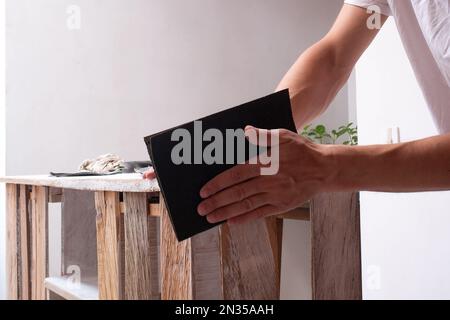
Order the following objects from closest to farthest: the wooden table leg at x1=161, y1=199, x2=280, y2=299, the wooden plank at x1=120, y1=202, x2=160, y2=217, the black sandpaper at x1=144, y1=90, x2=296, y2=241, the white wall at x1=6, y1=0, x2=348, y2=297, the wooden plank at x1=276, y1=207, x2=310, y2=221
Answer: the black sandpaper at x1=144, y1=90, x2=296, y2=241 < the wooden table leg at x1=161, y1=199, x2=280, y2=299 < the wooden plank at x1=120, y1=202, x2=160, y2=217 < the wooden plank at x1=276, y1=207, x2=310, y2=221 < the white wall at x1=6, y1=0, x2=348, y2=297

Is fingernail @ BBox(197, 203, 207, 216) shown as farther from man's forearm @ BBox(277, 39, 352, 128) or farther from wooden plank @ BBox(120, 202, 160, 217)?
man's forearm @ BBox(277, 39, 352, 128)

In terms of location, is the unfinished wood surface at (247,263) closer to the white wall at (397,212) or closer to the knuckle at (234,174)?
the knuckle at (234,174)

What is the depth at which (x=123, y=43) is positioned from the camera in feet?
10.00

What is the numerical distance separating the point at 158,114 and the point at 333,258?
2.34m

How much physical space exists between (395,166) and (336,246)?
0.97 feet

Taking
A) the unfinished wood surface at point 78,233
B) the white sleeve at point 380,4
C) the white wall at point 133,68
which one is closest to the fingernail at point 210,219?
the white sleeve at point 380,4

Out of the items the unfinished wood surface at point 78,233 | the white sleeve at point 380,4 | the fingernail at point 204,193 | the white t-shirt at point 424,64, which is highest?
the white sleeve at point 380,4

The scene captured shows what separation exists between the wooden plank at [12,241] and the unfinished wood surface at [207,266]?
1303 mm

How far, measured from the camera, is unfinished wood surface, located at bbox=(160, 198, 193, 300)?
830 mm

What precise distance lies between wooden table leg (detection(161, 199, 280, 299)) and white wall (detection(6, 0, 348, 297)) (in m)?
2.08

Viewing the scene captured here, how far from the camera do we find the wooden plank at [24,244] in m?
1.88

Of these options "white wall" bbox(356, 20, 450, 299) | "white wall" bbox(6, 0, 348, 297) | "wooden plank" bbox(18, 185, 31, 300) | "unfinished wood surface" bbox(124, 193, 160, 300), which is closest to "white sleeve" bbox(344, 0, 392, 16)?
"unfinished wood surface" bbox(124, 193, 160, 300)
